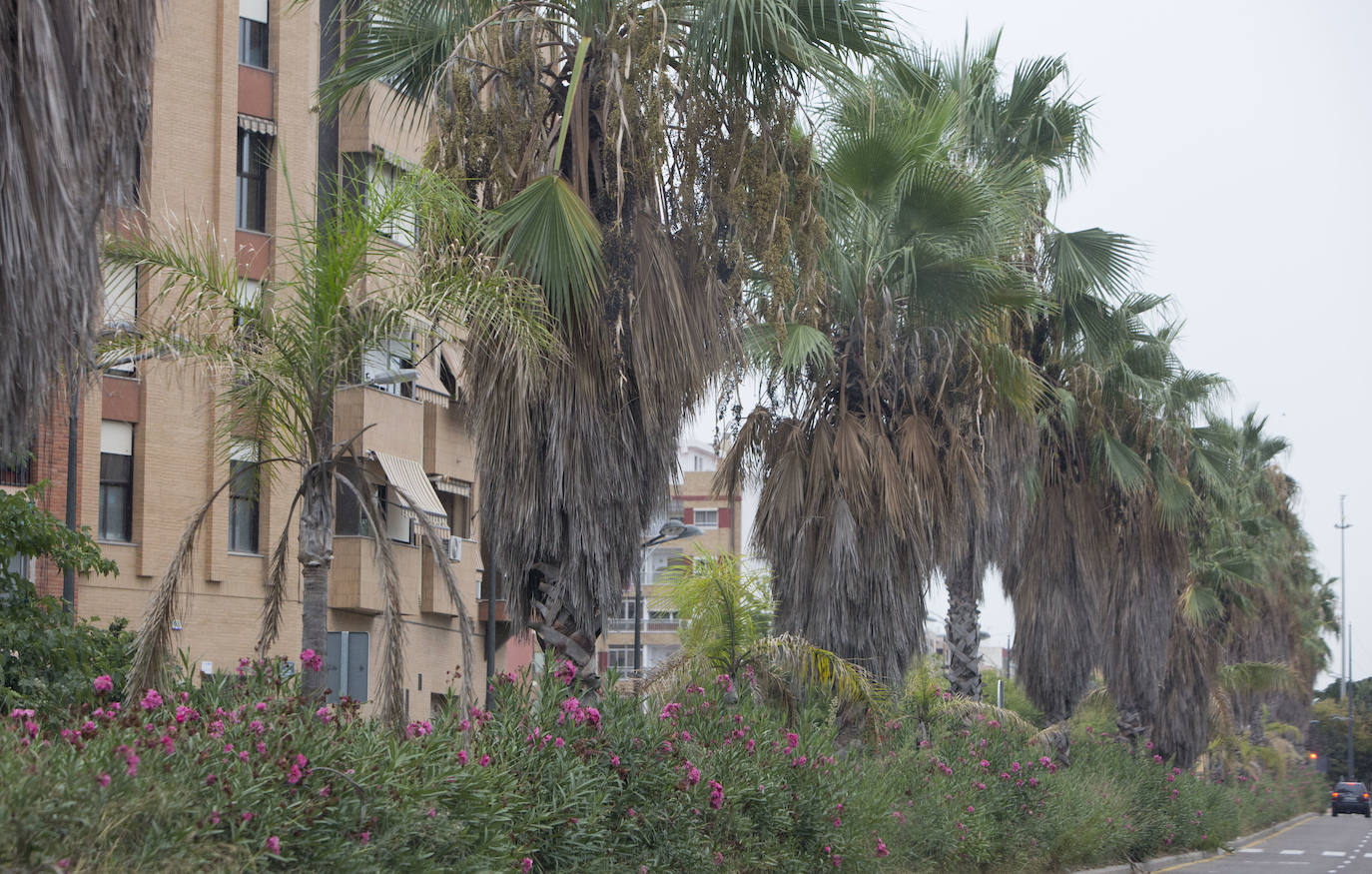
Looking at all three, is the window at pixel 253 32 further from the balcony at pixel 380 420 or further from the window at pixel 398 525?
the window at pixel 398 525

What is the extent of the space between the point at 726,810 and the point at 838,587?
5651 millimetres

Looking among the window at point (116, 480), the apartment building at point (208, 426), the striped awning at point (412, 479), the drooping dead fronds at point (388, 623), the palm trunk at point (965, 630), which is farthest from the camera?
the striped awning at point (412, 479)

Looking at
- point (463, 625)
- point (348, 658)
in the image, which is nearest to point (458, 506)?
point (348, 658)

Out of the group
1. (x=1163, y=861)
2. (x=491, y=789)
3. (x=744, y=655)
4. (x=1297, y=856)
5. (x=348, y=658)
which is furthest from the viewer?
(x=1297, y=856)

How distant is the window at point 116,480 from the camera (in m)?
26.2

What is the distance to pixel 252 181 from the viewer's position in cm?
2880

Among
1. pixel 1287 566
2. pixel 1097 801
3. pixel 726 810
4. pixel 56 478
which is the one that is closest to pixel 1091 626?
pixel 1097 801

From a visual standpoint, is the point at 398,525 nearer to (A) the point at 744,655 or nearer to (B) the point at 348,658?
(B) the point at 348,658

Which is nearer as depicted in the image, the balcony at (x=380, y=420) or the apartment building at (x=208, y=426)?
the apartment building at (x=208, y=426)

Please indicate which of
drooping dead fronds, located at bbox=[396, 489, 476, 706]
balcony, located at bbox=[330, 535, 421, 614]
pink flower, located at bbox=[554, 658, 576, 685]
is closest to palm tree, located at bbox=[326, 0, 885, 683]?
pink flower, located at bbox=[554, 658, 576, 685]

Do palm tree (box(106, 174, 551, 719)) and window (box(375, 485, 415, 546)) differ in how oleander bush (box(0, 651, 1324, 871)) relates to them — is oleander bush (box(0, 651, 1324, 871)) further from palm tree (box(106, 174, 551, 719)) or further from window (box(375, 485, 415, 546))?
window (box(375, 485, 415, 546))

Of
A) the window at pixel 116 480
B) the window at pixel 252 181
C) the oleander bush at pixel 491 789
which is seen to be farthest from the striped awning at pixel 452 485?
the oleander bush at pixel 491 789

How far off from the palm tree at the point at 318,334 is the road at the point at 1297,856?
1842 centimetres

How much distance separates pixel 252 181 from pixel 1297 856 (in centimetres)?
2493
